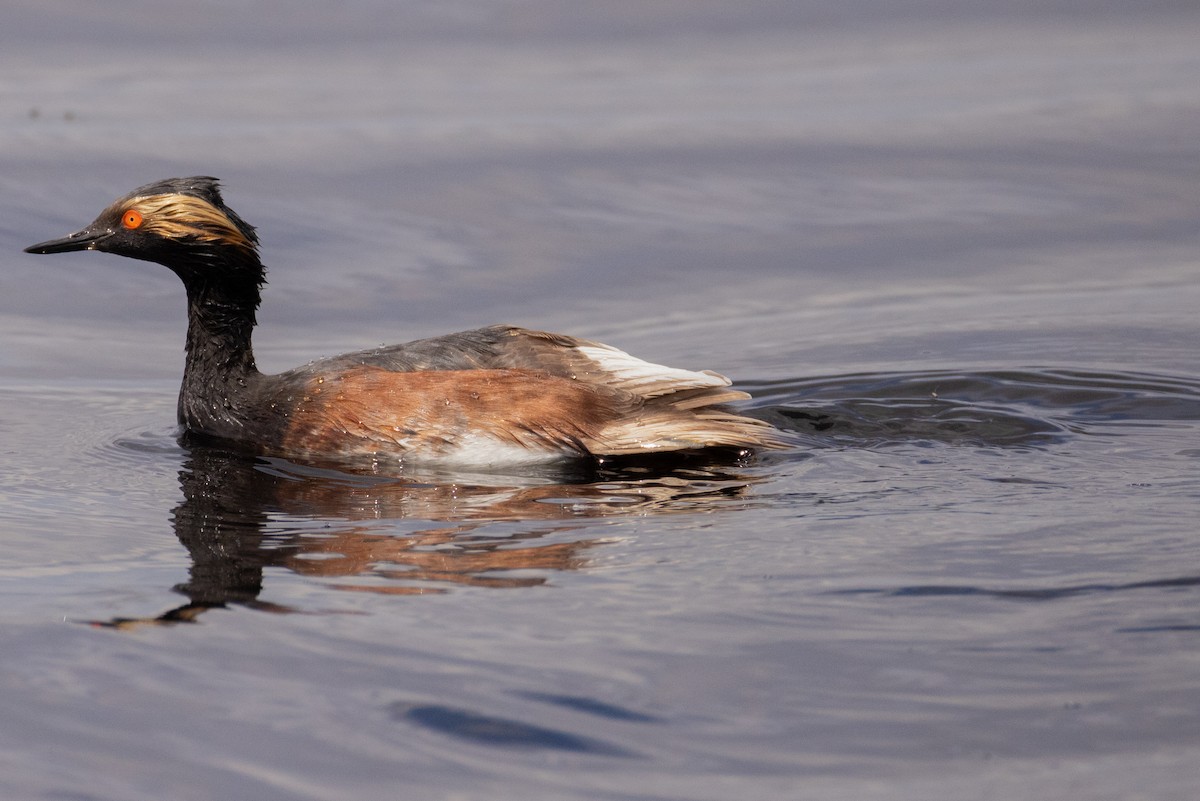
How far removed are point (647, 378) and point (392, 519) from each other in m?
1.95

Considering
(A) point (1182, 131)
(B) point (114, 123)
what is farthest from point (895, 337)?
(B) point (114, 123)

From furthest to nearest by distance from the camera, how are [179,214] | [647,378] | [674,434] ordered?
[179,214]
[647,378]
[674,434]

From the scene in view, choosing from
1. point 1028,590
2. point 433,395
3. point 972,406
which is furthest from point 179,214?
point 1028,590

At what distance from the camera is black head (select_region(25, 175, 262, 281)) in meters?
9.05

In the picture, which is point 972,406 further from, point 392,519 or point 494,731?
point 494,731

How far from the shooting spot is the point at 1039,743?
4.59 meters

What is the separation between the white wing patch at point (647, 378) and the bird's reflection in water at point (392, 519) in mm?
409

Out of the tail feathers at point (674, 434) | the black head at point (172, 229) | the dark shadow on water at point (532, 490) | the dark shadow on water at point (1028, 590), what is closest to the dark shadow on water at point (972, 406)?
the dark shadow on water at point (532, 490)

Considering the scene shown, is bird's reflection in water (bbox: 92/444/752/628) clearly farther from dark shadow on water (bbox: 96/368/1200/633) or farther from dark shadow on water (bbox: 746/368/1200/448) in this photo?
dark shadow on water (bbox: 746/368/1200/448)

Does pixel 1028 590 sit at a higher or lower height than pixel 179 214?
lower

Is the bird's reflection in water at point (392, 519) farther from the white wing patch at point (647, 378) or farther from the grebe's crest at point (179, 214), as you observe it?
the grebe's crest at point (179, 214)

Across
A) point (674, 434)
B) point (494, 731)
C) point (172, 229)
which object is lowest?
point (494, 731)

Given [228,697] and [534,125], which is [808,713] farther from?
[534,125]

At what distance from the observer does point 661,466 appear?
840cm
